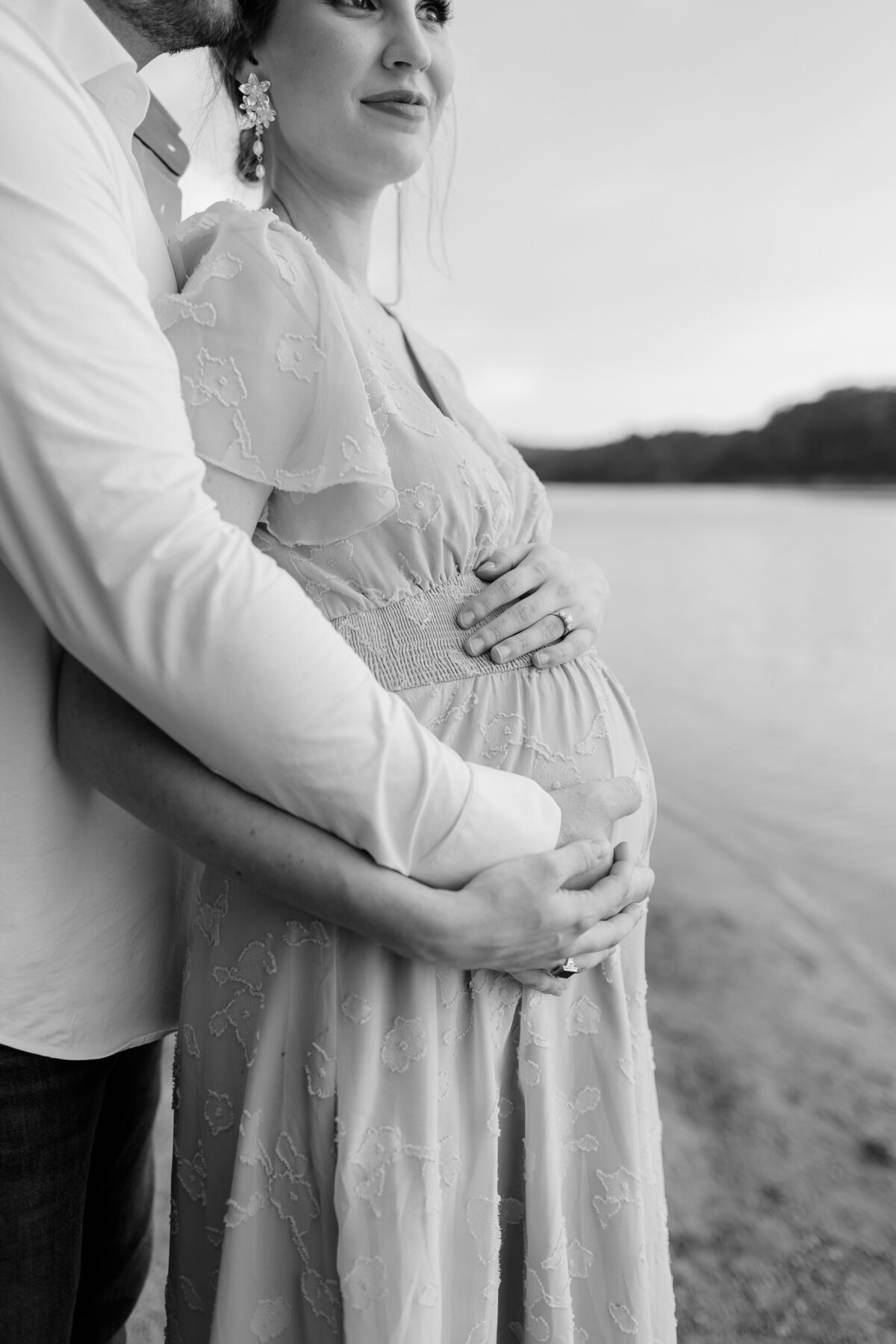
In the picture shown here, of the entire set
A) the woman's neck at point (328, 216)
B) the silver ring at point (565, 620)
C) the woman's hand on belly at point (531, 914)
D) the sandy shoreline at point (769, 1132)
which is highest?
the woman's neck at point (328, 216)

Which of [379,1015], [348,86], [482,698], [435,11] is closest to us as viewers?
[379,1015]

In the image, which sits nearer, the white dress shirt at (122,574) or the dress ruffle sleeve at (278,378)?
the white dress shirt at (122,574)

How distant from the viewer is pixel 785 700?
18.7 feet

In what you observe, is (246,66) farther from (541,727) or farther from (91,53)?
(541,727)

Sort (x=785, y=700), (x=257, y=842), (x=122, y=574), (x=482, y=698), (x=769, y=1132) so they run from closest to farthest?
(x=122, y=574) < (x=257, y=842) < (x=482, y=698) < (x=769, y=1132) < (x=785, y=700)

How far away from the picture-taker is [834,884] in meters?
3.71

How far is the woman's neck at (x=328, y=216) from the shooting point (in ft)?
3.70

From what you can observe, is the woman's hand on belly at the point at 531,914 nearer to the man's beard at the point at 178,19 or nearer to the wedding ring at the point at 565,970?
the wedding ring at the point at 565,970

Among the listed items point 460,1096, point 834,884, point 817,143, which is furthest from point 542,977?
point 817,143

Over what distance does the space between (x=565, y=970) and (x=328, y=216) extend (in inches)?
36.9

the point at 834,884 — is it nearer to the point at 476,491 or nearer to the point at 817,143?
the point at 476,491

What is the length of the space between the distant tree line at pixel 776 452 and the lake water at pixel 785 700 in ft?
2.61

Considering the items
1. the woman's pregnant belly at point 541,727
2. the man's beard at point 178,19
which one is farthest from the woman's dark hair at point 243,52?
the woman's pregnant belly at point 541,727

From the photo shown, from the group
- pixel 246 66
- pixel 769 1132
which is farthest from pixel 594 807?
pixel 769 1132
